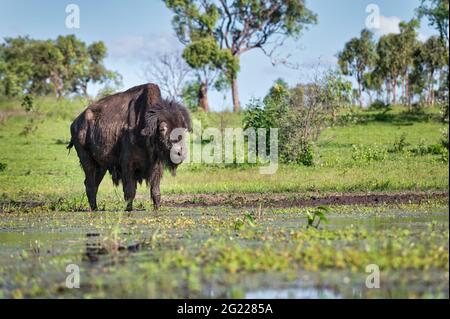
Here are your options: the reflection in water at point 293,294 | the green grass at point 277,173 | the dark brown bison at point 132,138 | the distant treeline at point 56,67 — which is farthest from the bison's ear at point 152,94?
the distant treeline at point 56,67

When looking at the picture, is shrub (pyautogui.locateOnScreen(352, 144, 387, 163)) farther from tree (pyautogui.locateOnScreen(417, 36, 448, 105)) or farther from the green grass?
tree (pyautogui.locateOnScreen(417, 36, 448, 105))

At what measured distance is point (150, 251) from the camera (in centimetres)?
1147

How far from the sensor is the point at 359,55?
68312 mm

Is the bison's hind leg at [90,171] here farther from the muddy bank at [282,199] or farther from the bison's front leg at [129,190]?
the bison's front leg at [129,190]

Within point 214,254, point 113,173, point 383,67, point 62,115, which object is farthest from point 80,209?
point 383,67

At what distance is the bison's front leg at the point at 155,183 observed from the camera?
18.2 metres

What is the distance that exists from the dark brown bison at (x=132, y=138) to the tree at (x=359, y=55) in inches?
1915

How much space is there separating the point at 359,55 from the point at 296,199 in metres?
49.7

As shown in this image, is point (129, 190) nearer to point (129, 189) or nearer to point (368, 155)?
point (129, 189)

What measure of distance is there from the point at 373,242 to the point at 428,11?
35.2 meters

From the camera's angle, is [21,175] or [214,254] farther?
[21,175]

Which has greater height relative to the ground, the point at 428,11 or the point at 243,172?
the point at 428,11
